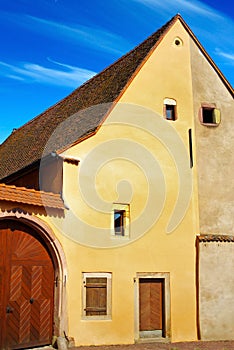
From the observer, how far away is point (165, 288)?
1255 cm

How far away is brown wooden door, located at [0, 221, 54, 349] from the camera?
10.2 m

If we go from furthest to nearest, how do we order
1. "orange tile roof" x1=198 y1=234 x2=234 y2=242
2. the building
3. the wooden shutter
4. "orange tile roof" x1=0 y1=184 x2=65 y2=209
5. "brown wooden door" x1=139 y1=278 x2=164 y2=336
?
"orange tile roof" x1=198 y1=234 x2=234 y2=242 < "brown wooden door" x1=139 y1=278 x2=164 y2=336 < the wooden shutter < the building < "orange tile roof" x1=0 y1=184 x2=65 y2=209

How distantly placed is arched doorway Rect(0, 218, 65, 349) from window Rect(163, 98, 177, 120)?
5860mm

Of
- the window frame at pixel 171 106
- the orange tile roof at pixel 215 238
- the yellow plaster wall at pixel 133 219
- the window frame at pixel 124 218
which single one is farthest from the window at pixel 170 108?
the orange tile roof at pixel 215 238

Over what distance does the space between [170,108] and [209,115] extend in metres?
1.51

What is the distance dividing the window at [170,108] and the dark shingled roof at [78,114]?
1.48m

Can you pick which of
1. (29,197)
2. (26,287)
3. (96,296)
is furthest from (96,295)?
(29,197)

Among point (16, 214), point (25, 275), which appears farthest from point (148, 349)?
point (16, 214)

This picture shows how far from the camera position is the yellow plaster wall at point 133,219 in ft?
37.9

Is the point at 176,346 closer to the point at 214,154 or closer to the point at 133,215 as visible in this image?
the point at 133,215

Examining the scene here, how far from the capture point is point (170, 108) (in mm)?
14164

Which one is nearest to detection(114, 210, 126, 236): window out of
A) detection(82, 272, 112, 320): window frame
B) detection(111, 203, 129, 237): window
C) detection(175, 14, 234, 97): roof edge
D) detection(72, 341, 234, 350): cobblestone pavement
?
detection(111, 203, 129, 237): window

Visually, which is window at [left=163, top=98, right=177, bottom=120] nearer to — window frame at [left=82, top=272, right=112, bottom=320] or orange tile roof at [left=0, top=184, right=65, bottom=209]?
orange tile roof at [left=0, top=184, right=65, bottom=209]

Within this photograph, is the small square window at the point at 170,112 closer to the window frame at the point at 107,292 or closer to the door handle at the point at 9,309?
the window frame at the point at 107,292
